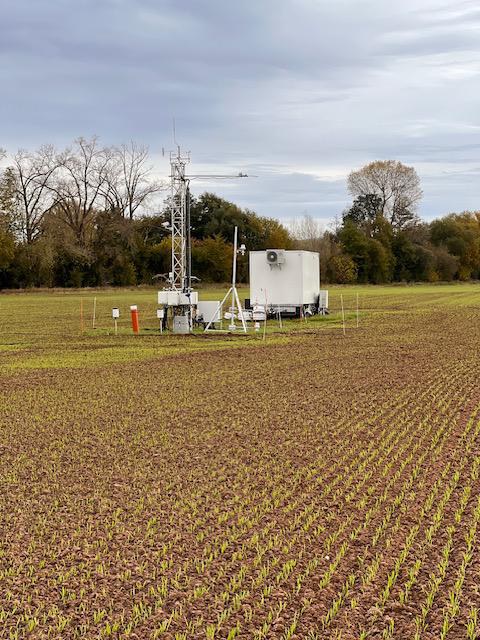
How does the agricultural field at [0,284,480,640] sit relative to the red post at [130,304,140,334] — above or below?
below

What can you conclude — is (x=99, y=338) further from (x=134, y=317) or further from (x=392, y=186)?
(x=392, y=186)

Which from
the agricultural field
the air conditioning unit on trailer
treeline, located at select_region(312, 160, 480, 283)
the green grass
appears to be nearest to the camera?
the agricultural field

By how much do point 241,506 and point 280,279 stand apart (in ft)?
85.3

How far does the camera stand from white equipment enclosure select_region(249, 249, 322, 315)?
1308 inches

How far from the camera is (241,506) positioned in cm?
769

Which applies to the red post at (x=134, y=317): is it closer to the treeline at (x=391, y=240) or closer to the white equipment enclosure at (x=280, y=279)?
the white equipment enclosure at (x=280, y=279)

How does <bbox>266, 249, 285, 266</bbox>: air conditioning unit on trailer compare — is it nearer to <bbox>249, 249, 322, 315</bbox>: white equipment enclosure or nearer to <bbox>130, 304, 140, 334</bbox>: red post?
<bbox>249, 249, 322, 315</bbox>: white equipment enclosure

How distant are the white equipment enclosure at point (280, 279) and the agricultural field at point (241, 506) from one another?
1668 cm

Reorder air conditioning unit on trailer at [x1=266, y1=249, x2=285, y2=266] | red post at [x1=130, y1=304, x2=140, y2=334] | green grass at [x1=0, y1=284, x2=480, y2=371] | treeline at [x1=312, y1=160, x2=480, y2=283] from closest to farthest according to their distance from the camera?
1. green grass at [x1=0, y1=284, x2=480, y2=371]
2. red post at [x1=130, y1=304, x2=140, y2=334]
3. air conditioning unit on trailer at [x1=266, y1=249, x2=285, y2=266]
4. treeline at [x1=312, y1=160, x2=480, y2=283]

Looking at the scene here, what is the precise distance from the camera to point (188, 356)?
20703mm

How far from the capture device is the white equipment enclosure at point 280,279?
109 ft

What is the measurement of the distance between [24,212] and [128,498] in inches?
2750

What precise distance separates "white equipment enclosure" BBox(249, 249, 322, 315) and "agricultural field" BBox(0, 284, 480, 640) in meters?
16.7

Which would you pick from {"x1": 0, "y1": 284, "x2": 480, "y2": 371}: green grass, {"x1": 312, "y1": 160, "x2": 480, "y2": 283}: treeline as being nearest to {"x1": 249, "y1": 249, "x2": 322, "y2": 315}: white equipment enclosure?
{"x1": 0, "y1": 284, "x2": 480, "y2": 371}: green grass
